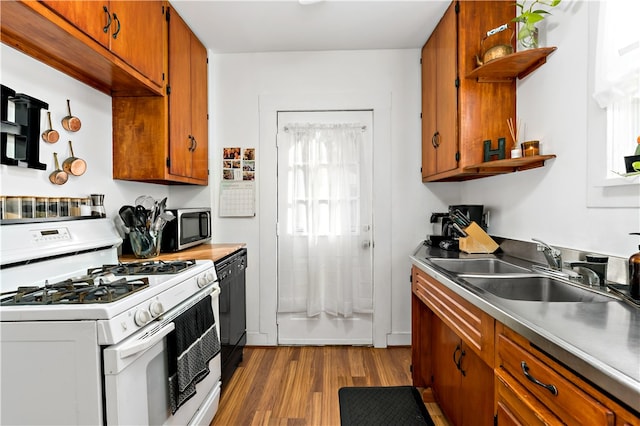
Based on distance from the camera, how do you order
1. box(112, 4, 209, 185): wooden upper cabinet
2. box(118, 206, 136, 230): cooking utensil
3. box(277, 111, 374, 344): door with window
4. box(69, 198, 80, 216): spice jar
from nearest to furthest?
1. box(69, 198, 80, 216): spice jar
2. box(118, 206, 136, 230): cooking utensil
3. box(112, 4, 209, 185): wooden upper cabinet
4. box(277, 111, 374, 344): door with window

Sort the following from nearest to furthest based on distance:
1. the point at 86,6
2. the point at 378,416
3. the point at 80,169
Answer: the point at 86,6
the point at 80,169
the point at 378,416

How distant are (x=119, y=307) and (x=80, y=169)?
3.89 ft

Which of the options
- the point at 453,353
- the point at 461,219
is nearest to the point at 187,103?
the point at 461,219

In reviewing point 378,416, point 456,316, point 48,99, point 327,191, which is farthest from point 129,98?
point 378,416

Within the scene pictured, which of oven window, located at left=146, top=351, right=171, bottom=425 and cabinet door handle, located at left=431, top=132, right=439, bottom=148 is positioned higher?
cabinet door handle, located at left=431, top=132, right=439, bottom=148

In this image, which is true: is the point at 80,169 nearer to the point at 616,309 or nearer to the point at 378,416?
the point at 378,416

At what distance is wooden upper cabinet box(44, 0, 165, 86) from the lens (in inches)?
58.2

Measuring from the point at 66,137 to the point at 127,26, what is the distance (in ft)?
2.31

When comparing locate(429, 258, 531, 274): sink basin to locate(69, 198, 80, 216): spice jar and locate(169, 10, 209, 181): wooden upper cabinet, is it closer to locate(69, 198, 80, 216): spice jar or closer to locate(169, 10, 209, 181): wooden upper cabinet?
locate(169, 10, 209, 181): wooden upper cabinet

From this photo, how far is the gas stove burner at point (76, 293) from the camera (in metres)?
1.17

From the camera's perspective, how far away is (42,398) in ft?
3.59

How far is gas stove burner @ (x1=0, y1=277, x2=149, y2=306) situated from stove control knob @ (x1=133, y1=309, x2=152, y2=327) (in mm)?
83

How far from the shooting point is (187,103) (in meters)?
2.60

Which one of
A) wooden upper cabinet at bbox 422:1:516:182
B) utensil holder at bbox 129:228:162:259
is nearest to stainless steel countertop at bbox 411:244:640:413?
wooden upper cabinet at bbox 422:1:516:182
